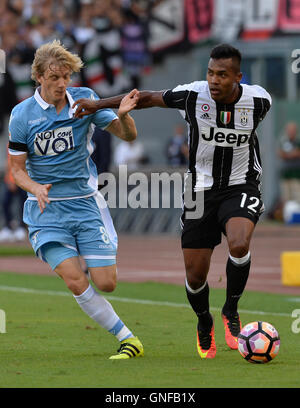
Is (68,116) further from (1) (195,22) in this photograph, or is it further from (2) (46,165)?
(1) (195,22)

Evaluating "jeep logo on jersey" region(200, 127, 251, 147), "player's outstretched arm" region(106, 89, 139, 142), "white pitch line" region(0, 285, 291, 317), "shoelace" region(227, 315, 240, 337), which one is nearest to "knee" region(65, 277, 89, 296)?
"player's outstretched arm" region(106, 89, 139, 142)

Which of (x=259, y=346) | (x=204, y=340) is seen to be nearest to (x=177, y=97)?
(x=204, y=340)

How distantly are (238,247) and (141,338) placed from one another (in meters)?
1.83

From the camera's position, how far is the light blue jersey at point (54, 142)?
27.8ft

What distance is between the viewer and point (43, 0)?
29.3 m

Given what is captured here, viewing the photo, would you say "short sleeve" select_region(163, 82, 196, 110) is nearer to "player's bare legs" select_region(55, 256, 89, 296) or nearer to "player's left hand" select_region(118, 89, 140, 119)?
"player's left hand" select_region(118, 89, 140, 119)

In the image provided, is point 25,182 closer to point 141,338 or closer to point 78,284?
point 78,284

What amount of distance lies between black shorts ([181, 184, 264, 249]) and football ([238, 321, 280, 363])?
2.98ft

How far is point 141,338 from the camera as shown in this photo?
9.88 m

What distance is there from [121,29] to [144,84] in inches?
83.9
